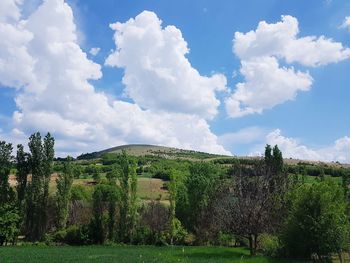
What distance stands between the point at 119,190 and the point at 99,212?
4.96 meters

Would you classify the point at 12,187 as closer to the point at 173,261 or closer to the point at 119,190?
the point at 119,190

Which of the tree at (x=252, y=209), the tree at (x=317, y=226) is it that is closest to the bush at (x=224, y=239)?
the tree at (x=252, y=209)

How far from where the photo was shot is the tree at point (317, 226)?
40.5 meters

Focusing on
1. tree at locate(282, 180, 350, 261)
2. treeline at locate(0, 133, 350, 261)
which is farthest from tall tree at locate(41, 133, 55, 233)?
tree at locate(282, 180, 350, 261)

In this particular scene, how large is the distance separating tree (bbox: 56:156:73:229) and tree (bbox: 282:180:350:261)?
1689 inches

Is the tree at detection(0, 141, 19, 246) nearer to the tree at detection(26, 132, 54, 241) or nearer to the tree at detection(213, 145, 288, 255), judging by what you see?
the tree at detection(26, 132, 54, 241)

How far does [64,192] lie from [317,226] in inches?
1897

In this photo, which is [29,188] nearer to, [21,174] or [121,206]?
[21,174]

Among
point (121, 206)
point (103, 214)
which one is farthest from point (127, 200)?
point (103, 214)

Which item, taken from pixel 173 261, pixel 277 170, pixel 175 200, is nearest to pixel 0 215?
pixel 175 200

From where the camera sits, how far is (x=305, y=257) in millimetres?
43562

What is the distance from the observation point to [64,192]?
7725cm

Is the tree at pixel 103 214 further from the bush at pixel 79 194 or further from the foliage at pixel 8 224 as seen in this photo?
the bush at pixel 79 194

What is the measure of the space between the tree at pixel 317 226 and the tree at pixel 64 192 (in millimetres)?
42900
